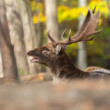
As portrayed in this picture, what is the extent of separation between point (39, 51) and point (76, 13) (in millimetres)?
9459

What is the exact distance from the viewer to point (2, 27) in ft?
27.6

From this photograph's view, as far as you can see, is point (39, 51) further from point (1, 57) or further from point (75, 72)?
point (1, 57)

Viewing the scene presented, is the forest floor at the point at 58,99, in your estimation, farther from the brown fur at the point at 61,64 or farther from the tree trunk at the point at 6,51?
the tree trunk at the point at 6,51

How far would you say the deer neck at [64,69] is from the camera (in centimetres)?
602

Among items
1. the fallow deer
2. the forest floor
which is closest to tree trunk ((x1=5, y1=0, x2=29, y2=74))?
the fallow deer

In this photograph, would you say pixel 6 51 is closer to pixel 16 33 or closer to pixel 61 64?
pixel 16 33

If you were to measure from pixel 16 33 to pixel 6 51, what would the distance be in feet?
4.33

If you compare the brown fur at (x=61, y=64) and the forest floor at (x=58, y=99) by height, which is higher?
the forest floor at (x=58, y=99)

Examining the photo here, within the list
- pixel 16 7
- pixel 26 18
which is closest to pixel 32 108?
pixel 16 7

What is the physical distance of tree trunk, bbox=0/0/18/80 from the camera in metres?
8.00

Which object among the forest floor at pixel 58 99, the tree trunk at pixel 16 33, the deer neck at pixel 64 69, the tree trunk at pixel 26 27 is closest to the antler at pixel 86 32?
the deer neck at pixel 64 69

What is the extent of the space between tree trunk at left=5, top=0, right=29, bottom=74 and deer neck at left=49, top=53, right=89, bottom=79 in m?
2.95

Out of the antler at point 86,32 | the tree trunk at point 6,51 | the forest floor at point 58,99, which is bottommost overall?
the tree trunk at point 6,51

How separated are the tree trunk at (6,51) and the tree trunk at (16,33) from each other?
1.53 ft
